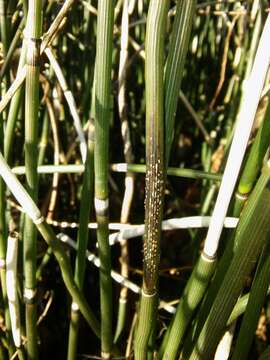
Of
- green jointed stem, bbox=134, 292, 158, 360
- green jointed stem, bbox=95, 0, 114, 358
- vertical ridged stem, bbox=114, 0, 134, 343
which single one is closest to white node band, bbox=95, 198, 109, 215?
green jointed stem, bbox=95, 0, 114, 358

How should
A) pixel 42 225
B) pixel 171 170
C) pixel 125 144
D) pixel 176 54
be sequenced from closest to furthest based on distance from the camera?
pixel 176 54
pixel 42 225
pixel 171 170
pixel 125 144

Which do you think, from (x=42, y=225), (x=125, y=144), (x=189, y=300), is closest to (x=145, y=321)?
(x=189, y=300)

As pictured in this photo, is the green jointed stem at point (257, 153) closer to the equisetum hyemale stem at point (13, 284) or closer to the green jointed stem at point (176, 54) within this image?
the green jointed stem at point (176, 54)

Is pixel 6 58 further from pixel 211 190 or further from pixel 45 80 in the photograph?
pixel 211 190

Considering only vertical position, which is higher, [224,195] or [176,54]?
[176,54]

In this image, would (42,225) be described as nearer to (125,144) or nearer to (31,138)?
(31,138)

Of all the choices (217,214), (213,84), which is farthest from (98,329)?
(213,84)
